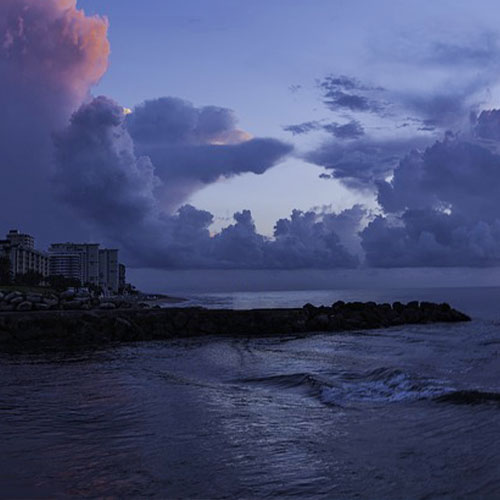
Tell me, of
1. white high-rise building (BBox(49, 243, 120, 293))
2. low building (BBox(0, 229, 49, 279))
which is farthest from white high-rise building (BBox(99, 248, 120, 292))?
low building (BBox(0, 229, 49, 279))

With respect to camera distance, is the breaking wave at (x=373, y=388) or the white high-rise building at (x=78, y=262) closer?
the breaking wave at (x=373, y=388)

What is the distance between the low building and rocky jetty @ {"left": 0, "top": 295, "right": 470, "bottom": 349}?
351 ft

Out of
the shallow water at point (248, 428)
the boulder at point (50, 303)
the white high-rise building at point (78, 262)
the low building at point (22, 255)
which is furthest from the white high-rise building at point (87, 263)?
the shallow water at point (248, 428)

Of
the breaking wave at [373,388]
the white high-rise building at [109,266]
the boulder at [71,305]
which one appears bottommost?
the breaking wave at [373,388]

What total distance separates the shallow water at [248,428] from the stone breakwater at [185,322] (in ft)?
22.6

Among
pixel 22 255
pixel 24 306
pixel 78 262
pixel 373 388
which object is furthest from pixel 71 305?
pixel 78 262

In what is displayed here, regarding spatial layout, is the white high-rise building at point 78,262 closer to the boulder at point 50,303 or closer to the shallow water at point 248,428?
the boulder at point 50,303

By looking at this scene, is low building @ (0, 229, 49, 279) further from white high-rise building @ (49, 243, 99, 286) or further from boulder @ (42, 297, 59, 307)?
boulder @ (42, 297, 59, 307)

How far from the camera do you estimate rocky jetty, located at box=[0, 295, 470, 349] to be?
80.8 ft

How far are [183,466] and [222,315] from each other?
80.1ft

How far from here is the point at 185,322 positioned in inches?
1147

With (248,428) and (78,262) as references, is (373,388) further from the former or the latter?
(78,262)

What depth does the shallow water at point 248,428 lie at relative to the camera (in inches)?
247

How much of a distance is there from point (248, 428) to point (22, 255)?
155788 mm
